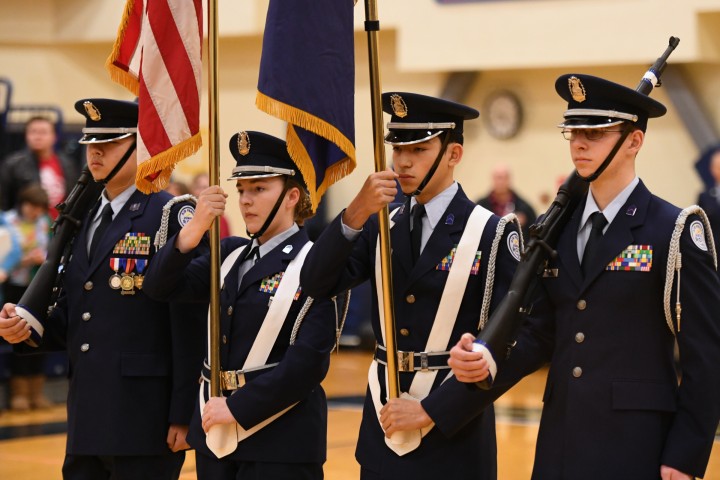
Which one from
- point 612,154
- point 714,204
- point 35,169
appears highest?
point 35,169

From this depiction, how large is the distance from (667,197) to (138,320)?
316 inches

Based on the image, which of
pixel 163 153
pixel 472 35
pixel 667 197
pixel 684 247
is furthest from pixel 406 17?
pixel 684 247

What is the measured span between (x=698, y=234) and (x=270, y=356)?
1382mm

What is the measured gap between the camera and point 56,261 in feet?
14.0

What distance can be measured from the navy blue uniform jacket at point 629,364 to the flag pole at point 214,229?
0.97 metres

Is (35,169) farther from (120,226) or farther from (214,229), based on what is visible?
(214,229)

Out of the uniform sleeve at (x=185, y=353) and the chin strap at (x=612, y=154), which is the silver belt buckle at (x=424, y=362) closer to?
the chin strap at (x=612, y=154)

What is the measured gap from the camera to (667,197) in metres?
11.3

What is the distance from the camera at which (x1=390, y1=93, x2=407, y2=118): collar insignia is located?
3637 mm

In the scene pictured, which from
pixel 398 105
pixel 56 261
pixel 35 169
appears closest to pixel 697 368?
pixel 398 105

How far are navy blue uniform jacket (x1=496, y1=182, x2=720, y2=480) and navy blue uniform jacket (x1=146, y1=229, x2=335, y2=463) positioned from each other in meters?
0.70

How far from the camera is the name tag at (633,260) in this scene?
327cm

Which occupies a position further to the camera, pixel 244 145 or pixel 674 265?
pixel 244 145

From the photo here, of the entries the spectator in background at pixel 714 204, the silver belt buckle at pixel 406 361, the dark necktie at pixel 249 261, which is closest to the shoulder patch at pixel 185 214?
the dark necktie at pixel 249 261
